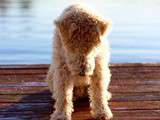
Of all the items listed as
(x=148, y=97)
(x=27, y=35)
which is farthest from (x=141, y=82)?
(x=27, y=35)

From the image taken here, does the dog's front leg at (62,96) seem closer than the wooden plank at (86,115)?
Yes

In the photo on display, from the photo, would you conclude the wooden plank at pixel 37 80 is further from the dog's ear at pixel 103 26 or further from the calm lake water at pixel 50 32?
the calm lake water at pixel 50 32

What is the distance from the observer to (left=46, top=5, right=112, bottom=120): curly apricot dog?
4410mm

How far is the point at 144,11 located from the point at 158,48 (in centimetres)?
592

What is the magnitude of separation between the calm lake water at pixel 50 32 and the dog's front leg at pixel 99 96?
183 inches

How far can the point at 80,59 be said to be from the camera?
4418 millimetres

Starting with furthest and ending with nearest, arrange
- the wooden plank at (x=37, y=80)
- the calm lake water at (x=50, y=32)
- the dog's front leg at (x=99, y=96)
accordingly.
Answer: the calm lake water at (x=50, y=32), the wooden plank at (x=37, y=80), the dog's front leg at (x=99, y=96)

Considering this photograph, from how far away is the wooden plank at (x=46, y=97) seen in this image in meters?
5.56

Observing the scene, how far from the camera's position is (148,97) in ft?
18.7

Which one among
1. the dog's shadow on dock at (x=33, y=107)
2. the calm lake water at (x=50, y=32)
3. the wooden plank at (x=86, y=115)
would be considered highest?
the dog's shadow on dock at (x=33, y=107)

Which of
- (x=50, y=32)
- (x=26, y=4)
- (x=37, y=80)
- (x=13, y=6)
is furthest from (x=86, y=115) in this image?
(x=26, y=4)

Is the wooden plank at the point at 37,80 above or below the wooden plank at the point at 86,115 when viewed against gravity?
above

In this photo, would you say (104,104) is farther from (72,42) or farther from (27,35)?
(27,35)

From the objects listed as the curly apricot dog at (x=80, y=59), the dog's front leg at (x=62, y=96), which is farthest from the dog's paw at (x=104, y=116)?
the dog's front leg at (x=62, y=96)
